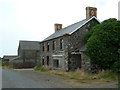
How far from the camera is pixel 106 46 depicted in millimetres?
17938

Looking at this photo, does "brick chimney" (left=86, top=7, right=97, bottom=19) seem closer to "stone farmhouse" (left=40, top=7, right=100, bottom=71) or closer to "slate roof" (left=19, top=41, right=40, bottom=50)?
"stone farmhouse" (left=40, top=7, right=100, bottom=71)

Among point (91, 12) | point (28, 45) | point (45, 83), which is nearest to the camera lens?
point (45, 83)

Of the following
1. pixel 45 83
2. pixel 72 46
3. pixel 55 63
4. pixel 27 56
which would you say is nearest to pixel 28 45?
pixel 27 56

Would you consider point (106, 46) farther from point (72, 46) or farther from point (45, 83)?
point (45, 83)

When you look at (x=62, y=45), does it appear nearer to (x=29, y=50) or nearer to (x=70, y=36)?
(x=70, y=36)

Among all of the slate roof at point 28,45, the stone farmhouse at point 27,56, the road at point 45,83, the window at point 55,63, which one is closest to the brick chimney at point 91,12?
the window at point 55,63

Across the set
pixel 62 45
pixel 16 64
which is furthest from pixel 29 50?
pixel 62 45

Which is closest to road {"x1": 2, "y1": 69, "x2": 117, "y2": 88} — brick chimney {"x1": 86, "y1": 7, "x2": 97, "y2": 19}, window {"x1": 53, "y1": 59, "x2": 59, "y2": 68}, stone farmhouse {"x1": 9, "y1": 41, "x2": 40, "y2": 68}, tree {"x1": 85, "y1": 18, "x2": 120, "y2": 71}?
tree {"x1": 85, "y1": 18, "x2": 120, "y2": 71}

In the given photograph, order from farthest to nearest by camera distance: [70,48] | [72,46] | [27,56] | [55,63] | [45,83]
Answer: [27,56] < [55,63] < [72,46] < [70,48] < [45,83]

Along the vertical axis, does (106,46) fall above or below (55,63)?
above

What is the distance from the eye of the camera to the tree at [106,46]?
17703 mm

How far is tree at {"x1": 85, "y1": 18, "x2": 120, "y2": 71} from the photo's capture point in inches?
697

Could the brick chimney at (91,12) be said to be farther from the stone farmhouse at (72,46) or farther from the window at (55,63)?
the window at (55,63)

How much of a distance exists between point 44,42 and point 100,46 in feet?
54.3
